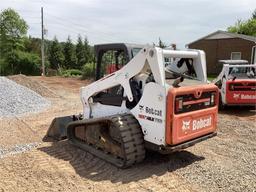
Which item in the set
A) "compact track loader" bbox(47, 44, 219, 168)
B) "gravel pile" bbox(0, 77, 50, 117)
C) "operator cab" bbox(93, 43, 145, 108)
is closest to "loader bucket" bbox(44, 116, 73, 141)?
"compact track loader" bbox(47, 44, 219, 168)

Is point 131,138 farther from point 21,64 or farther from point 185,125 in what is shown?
point 21,64

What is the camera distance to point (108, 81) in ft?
18.6

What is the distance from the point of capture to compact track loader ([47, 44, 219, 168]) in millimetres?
4766

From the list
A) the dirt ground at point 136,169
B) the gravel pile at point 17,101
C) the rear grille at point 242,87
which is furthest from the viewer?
the gravel pile at point 17,101

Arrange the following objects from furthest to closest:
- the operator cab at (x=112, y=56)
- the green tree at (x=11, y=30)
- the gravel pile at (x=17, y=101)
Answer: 1. the green tree at (x=11, y=30)
2. the gravel pile at (x=17, y=101)
3. the operator cab at (x=112, y=56)

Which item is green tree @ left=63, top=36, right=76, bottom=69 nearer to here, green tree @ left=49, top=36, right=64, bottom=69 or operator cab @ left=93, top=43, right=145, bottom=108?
green tree @ left=49, top=36, right=64, bottom=69

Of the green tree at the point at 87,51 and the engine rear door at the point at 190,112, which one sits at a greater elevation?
the green tree at the point at 87,51

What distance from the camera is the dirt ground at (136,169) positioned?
14.9 ft

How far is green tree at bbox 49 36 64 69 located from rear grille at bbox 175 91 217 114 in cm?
3570

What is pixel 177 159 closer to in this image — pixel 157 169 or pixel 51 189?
pixel 157 169

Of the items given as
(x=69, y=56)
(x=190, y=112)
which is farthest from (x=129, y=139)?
(x=69, y=56)

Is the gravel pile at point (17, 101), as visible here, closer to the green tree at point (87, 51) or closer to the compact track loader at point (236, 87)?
the compact track loader at point (236, 87)

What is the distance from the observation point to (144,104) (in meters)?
4.98

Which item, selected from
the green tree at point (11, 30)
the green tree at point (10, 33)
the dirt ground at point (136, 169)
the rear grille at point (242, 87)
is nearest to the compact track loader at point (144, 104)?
the dirt ground at point (136, 169)
